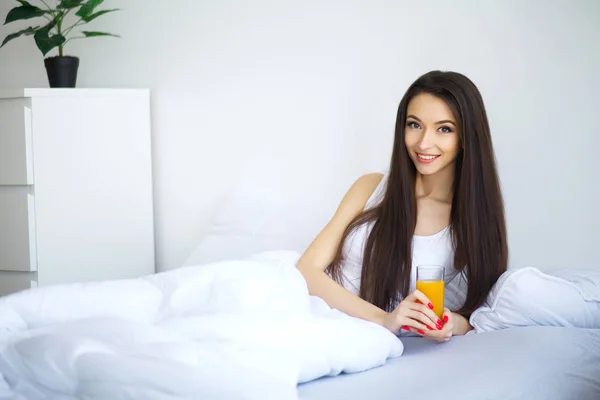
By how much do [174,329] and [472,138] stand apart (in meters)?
1.09

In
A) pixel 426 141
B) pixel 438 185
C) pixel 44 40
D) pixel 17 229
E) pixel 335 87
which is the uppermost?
pixel 44 40

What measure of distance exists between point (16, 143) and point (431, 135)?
1824 millimetres

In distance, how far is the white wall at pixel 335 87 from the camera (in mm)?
2619

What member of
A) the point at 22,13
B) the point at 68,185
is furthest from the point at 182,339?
the point at 22,13

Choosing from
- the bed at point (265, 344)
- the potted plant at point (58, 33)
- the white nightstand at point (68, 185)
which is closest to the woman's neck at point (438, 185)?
the bed at point (265, 344)

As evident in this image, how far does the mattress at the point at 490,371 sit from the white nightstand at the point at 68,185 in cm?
188

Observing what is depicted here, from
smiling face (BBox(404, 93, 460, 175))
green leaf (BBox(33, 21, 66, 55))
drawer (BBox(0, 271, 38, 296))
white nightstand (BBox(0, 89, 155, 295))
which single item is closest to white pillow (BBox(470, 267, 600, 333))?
smiling face (BBox(404, 93, 460, 175))

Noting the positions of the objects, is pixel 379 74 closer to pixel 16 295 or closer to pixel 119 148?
pixel 119 148

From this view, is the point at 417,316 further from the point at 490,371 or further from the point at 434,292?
the point at 490,371

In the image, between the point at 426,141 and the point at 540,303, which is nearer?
the point at 540,303

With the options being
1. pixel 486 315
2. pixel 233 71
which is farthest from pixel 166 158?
pixel 486 315

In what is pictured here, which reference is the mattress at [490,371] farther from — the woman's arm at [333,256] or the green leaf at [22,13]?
the green leaf at [22,13]

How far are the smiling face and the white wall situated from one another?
2.04ft

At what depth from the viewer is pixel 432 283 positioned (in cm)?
174
